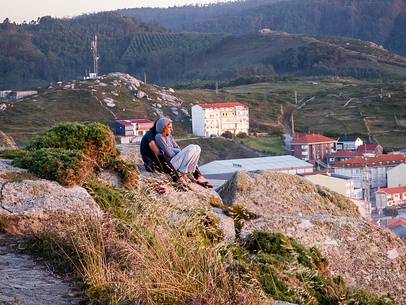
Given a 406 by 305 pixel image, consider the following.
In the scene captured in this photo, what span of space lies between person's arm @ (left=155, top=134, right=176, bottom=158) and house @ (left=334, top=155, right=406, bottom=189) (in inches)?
1921

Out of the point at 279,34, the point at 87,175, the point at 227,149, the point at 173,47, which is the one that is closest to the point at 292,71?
the point at 279,34

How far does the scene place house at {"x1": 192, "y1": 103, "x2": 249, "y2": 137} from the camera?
7731cm

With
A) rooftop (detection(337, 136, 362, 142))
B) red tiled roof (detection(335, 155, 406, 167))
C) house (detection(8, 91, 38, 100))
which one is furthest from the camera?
house (detection(8, 91, 38, 100))

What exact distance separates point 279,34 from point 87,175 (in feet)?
555

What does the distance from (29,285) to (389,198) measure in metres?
49.0

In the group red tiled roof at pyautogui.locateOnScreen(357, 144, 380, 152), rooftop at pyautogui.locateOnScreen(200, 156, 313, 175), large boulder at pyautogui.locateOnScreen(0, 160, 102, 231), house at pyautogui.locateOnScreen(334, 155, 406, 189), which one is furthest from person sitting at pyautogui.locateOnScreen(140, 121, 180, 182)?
red tiled roof at pyautogui.locateOnScreen(357, 144, 380, 152)

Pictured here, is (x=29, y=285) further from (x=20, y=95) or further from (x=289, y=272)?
(x=20, y=95)

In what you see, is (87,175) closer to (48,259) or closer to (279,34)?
(48,259)

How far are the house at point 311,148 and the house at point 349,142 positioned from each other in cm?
221

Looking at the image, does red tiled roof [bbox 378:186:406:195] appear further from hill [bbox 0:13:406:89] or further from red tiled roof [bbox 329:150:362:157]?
hill [bbox 0:13:406:89]

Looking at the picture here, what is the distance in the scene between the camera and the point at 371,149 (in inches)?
2648

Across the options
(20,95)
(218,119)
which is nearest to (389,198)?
(218,119)

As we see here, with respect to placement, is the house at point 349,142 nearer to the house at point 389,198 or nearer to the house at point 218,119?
the house at point 218,119

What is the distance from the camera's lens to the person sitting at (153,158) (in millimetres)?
11336
